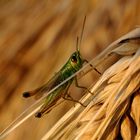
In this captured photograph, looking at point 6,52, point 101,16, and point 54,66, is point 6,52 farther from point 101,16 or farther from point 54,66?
point 101,16

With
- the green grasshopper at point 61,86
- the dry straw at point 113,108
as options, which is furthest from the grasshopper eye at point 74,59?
the dry straw at point 113,108

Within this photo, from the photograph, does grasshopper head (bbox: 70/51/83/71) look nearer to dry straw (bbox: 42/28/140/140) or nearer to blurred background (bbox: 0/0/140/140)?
blurred background (bbox: 0/0/140/140)

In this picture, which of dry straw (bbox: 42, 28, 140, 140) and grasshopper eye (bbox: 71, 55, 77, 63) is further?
grasshopper eye (bbox: 71, 55, 77, 63)

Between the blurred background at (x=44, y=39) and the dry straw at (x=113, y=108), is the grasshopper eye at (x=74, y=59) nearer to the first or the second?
the blurred background at (x=44, y=39)

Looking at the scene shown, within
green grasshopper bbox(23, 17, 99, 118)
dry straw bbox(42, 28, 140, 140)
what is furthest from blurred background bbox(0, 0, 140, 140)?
dry straw bbox(42, 28, 140, 140)

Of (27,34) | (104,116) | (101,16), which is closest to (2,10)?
(27,34)

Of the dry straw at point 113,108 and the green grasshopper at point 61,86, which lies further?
the green grasshopper at point 61,86

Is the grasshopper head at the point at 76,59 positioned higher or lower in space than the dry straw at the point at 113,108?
higher
